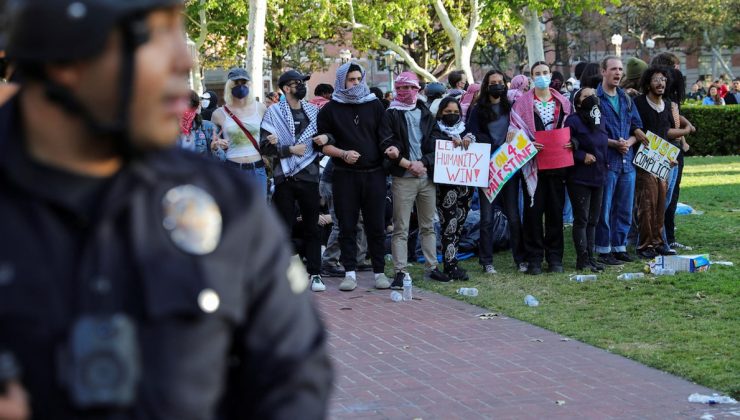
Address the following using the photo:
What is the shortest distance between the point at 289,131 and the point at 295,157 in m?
0.26

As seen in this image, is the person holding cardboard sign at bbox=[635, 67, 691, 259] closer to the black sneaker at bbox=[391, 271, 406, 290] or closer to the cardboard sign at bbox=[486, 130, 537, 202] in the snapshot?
the cardboard sign at bbox=[486, 130, 537, 202]

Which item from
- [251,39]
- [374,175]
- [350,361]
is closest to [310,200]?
[374,175]

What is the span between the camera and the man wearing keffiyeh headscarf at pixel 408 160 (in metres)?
10.9

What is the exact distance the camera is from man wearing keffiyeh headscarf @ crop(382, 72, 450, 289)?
35.9 feet

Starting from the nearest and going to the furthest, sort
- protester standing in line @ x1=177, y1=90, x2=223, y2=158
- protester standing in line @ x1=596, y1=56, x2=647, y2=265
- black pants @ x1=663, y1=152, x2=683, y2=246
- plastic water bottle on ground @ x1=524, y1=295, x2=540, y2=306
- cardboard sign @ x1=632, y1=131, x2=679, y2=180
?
plastic water bottle on ground @ x1=524, y1=295, x2=540, y2=306, protester standing in line @ x1=177, y1=90, x2=223, y2=158, protester standing in line @ x1=596, y1=56, x2=647, y2=265, cardboard sign @ x1=632, y1=131, x2=679, y2=180, black pants @ x1=663, y1=152, x2=683, y2=246

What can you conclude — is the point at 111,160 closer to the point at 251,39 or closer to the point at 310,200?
the point at 310,200

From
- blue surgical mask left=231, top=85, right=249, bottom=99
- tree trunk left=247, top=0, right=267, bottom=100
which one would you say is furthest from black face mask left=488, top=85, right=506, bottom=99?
tree trunk left=247, top=0, right=267, bottom=100

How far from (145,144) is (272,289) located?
359 millimetres

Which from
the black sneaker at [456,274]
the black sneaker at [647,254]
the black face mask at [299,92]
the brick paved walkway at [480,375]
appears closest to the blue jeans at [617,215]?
the black sneaker at [647,254]

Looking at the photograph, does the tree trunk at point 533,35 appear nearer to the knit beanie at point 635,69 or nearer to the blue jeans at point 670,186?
the knit beanie at point 635,69

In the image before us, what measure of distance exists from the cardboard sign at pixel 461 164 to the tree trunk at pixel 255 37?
44.8ft

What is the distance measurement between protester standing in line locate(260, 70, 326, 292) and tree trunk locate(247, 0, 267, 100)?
13.7 meters

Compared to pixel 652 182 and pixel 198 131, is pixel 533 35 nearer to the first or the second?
pixel 652 182

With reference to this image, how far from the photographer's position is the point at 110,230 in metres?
1.90
